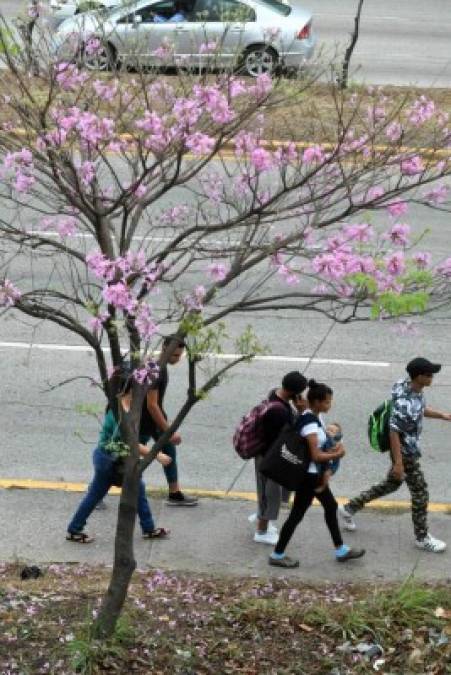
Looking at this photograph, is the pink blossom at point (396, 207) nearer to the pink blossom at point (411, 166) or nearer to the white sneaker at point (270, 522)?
the pink blossom at point (411, 166)

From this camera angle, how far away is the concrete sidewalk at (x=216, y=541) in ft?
27.4

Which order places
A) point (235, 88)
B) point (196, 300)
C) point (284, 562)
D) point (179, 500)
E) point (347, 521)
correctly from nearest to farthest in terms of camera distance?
point (196, 300) < point (235, 88) < point (284, 562) < point (347, 521) < point (179, 500)

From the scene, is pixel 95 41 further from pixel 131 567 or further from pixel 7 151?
pixel 131 567

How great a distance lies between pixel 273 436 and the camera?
841 centimetres

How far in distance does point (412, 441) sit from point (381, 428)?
24cm

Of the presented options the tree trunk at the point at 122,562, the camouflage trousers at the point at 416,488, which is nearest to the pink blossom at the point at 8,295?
the tree trunk at the point at 122,562

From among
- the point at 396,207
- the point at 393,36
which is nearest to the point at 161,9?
the point at 393,36

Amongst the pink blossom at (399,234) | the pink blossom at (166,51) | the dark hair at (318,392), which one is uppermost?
the pink blossom at (166,51)

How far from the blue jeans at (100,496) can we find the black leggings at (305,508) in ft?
3.20

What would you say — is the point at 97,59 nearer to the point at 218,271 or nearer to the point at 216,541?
the point at 218,271

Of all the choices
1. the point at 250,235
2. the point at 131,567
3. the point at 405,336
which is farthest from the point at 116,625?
the point at 405,336

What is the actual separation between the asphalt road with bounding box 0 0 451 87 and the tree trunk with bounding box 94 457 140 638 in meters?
15.2

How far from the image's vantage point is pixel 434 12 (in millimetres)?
27156

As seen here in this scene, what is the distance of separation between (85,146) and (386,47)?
60.2 ft
